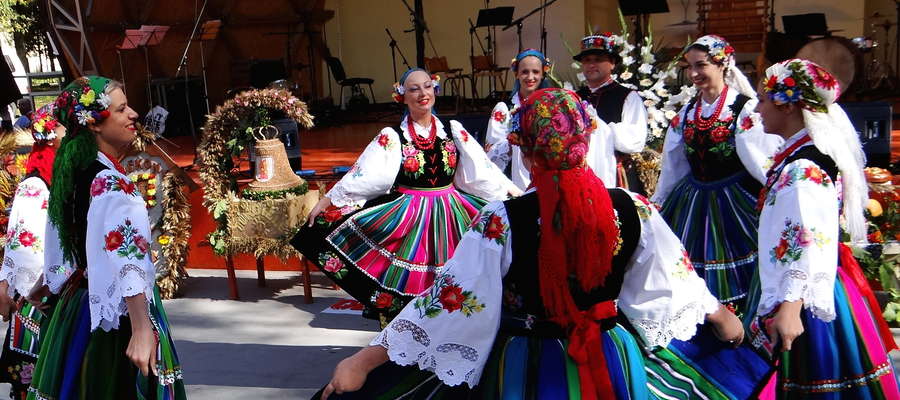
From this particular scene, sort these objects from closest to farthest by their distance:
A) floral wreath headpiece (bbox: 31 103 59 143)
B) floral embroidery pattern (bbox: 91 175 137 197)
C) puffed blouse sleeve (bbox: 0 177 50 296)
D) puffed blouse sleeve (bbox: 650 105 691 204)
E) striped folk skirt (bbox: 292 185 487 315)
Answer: floral embroidery pattern (bbox: 91 175 137 197) < puffed blouse sleeve (bbox: 0 177 50 296) < floral wreath headpiece (bbox: 31 103 59 143) < puffed blouse sleeve (bbox: 650 105 691 204) < striped folk skirt (bbox: 292 185 487 315)

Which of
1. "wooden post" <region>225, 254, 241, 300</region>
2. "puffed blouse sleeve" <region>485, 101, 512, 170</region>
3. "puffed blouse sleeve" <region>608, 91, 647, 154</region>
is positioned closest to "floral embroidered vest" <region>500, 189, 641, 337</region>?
"puffed blouse sleeve" <region>608, 91, 647, 154</region>

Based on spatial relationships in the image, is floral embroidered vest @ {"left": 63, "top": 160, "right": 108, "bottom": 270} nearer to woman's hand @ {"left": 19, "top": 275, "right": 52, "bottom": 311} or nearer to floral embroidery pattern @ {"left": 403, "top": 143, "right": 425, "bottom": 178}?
woman's hand @ {"left": 19, "top": 275, "right": 52, "bottom": 311}

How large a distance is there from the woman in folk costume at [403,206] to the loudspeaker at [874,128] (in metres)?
3.86

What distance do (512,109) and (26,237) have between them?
308cm

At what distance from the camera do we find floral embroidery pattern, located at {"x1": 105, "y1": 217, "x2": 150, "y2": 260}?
2.85 metres

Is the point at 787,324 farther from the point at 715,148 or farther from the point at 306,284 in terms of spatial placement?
the point at 306,284

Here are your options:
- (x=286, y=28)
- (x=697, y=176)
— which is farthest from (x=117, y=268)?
(x=286, y=28)

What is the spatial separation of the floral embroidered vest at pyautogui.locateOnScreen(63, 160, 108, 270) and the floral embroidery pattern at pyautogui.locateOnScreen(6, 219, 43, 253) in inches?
32.2

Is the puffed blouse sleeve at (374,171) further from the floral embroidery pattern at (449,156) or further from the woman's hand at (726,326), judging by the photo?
the woman's hand at (726,326)

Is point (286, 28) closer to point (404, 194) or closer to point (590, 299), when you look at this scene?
point (404, 194)

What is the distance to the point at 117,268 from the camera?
2854 mm

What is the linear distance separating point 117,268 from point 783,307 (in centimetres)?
212

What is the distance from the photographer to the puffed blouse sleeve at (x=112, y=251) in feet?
9.36

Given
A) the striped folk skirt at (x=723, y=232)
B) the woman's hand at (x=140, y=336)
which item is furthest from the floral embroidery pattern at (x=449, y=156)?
the woman's hand at (x=140, y=336)
